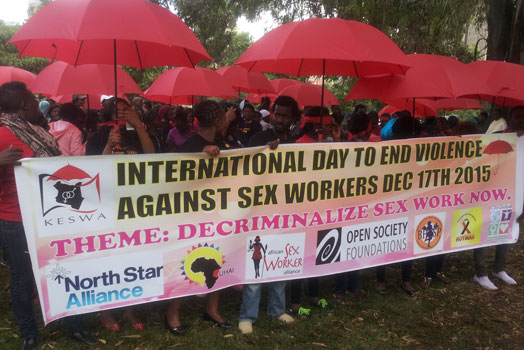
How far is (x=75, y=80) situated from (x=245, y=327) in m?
4.14

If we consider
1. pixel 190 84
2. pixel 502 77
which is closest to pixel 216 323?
pixel 502 77

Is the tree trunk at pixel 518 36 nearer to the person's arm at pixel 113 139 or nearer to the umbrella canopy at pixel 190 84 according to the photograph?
the umbrella canopy at pixel 190 84

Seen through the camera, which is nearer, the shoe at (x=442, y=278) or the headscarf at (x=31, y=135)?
the headscarf at (x=31, y=135)

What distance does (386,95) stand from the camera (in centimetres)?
514

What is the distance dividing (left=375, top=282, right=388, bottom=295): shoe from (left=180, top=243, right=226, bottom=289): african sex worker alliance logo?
2081 millimetres

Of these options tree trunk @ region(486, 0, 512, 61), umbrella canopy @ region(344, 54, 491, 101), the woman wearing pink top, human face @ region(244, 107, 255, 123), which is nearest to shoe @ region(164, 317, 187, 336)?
the woman wearing pink top

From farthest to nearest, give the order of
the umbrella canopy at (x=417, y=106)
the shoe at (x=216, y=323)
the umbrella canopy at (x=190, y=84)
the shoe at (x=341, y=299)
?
the umbrella canopy at (x=190, y=84) < the umbrella canopy at (x=417, y=106) < the shoe at (x=341, y=299) < the shoe at (x=216, y=323)

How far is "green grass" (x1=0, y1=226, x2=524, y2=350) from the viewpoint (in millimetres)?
3729

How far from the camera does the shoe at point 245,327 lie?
12.8ft

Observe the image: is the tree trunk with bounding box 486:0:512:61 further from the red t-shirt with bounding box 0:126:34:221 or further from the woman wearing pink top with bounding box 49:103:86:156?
the red t-shirt with bounding box 0:126:34:221

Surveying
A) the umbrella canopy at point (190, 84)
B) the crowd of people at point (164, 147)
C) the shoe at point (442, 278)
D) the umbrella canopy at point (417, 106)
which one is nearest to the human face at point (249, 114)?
the umbrella canopy at point (190, 84)

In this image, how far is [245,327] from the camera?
390cm

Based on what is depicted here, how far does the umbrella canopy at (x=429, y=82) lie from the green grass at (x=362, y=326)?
2.28 metres

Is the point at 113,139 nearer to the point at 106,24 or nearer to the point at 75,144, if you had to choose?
the point at 106,24
